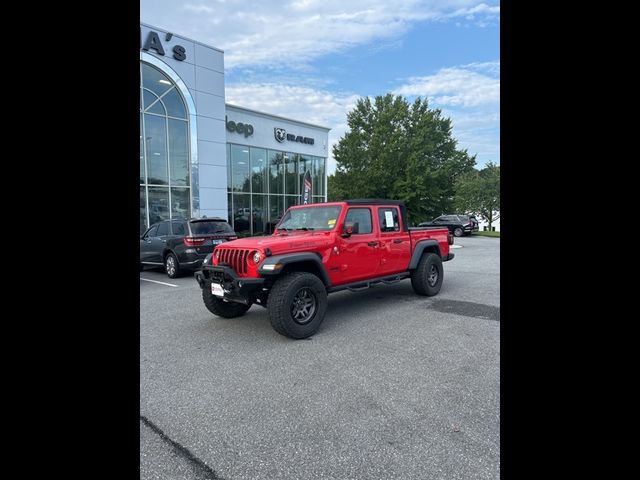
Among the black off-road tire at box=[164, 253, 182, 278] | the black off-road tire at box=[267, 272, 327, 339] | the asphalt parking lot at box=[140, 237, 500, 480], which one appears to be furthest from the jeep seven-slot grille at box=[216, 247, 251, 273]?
the black off-road tire at box=[164, 253, 182, 278]

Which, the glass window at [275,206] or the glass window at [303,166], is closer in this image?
the glass window at [275,206]

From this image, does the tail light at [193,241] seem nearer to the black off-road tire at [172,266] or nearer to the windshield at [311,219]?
the black off-road tire at [172,266]

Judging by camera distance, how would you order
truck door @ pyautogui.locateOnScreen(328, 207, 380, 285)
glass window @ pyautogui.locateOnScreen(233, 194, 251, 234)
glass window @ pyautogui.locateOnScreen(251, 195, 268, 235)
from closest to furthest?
truck door @ pyautogui.locateOnScreen(328, 207, 380, 285) → glass window @ pyautogui.locateOnScreen(233, 194, 251, 234) → glass window @ pyautogui.locateOnScreen(251, 195, 268, 235)

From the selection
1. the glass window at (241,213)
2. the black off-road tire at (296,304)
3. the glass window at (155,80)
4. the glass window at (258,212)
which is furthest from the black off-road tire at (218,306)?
the glass window at (258,212)

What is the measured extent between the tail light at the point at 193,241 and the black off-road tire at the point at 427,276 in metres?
5.31

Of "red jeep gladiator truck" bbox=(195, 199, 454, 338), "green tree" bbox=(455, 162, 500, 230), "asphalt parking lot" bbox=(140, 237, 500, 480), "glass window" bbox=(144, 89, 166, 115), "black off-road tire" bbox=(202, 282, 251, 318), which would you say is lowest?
"asphalt parking lot" bbox=(140, 237, 500, 480)

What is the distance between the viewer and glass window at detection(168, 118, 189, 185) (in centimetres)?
1655

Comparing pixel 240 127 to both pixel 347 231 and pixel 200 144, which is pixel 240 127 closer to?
pixel 200 144

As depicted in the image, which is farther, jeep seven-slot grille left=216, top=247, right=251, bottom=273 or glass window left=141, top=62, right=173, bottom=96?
glass window left=141, top=62, right=173, bottom=96

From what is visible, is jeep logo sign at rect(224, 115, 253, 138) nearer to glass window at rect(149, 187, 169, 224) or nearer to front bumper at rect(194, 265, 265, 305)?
glass window at rect(149, 187, 169, 224)

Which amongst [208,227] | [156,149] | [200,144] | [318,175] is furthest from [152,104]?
[318,175]

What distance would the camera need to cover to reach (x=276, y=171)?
21.8 metres

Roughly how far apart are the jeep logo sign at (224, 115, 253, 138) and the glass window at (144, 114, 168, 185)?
3.78m

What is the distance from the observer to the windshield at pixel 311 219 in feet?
19.7
